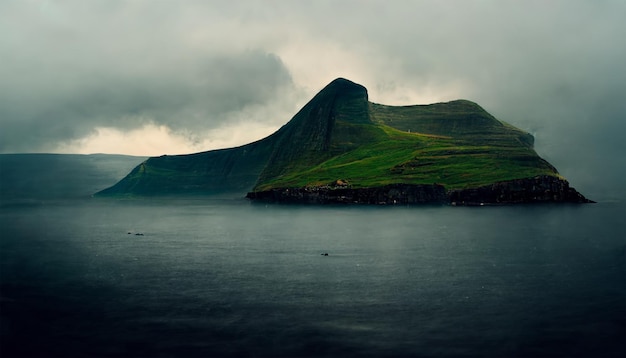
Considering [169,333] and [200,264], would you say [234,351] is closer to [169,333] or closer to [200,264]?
[169,333]

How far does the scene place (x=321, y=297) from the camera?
85.9 meters

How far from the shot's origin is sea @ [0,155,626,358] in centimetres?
6425

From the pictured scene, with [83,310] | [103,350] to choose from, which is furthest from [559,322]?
[83,310]

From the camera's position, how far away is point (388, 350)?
6256 centimetres

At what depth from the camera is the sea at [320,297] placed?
64250mm

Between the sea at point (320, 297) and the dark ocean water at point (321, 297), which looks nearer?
the sea at point (320, 297)

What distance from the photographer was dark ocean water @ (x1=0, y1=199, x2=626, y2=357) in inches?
2534

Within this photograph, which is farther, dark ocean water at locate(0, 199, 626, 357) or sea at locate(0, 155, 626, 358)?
dark ocean water at locate(0, 199, 626, 357)

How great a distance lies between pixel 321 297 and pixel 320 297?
0.15 m

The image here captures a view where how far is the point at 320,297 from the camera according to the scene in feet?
282

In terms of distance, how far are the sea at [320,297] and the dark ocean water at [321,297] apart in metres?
0.27

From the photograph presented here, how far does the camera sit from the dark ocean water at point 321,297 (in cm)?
6438

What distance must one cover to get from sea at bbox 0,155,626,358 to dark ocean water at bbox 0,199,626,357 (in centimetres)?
27

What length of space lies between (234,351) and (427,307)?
99.2ft
